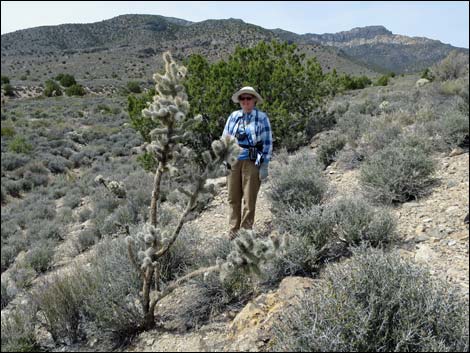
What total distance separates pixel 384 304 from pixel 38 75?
38.9 metres

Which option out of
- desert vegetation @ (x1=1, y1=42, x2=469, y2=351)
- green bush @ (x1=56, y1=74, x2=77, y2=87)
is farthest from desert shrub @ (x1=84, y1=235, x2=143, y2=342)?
green bush @ (x1=56, y1=74, x2=77, y2=87)

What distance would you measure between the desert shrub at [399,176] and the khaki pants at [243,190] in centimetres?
169

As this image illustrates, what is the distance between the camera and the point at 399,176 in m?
4.96

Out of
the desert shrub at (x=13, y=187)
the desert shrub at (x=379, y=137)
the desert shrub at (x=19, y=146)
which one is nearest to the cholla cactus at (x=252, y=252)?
the desert shrub at (x=379, y=137)

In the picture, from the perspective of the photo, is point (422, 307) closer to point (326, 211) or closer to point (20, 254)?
point (326, 211)

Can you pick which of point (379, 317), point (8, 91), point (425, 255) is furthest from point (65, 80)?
point (379, 317)

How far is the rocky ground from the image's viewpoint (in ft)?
8.96

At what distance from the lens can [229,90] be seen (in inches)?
360

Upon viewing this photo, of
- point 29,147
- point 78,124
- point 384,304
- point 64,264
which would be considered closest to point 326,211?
point 384,304

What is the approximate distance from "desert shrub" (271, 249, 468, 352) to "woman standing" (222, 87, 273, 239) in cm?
221

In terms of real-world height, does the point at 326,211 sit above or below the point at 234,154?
below

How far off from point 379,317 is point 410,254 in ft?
4.76

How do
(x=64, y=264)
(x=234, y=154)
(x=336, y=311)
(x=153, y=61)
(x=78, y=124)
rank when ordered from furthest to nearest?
(x=153, y=61) < (x=78, y=124) < (x=64, y=264) < (x=234, y=154) < (x=336, y=311)

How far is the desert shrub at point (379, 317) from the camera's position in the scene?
2.20m
